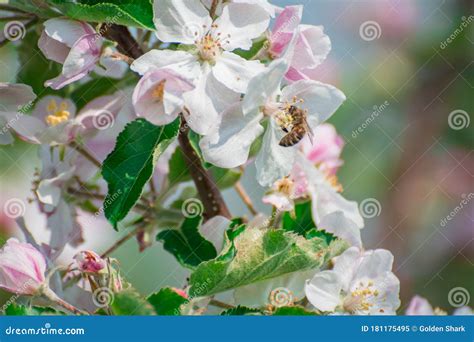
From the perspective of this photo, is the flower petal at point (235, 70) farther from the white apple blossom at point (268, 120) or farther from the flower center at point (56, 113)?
the flower center at point (56, 113)

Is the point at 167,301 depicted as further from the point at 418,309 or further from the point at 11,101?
the point at 418,309

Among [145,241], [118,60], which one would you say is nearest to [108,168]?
[118,60]

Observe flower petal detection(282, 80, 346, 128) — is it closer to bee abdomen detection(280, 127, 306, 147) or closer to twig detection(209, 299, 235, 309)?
bee abdomen detection(280, 127, 306, 147)

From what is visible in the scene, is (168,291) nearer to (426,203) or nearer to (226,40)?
(226,40)

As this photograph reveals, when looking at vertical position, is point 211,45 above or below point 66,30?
above

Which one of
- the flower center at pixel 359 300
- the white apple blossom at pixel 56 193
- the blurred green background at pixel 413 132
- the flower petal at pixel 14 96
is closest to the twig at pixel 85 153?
the white apple blossom at pixel 56 193

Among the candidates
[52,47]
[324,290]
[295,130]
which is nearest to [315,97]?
[295,130]

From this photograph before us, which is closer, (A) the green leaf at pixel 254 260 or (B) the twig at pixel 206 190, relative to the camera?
(A) the green leaf at pixel 254 260
